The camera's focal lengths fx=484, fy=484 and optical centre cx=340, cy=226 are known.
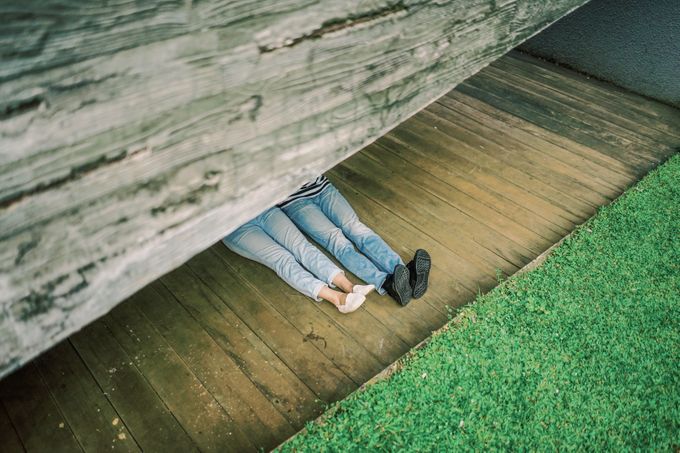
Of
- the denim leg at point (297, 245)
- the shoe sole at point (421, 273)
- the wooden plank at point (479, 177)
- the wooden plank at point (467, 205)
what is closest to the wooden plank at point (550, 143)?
the wooden plank at point (479, 177)

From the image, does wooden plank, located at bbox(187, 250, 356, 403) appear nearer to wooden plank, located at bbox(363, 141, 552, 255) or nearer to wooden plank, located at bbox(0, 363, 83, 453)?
wooden plank, located at bbox(0, 363, 83, 453)

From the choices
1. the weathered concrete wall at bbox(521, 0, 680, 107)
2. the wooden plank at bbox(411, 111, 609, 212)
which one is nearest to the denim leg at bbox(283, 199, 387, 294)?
the wooden plank at bbox(411, 111, 609, 212)

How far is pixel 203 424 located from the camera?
2.23m

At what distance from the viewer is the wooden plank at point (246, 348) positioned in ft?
7.59

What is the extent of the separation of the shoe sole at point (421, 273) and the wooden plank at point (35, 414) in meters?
1.84

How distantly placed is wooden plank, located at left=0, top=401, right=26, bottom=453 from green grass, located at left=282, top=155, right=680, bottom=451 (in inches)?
47.5

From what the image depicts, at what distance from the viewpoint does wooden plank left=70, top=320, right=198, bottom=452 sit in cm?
218

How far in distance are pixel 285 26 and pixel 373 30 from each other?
19cm

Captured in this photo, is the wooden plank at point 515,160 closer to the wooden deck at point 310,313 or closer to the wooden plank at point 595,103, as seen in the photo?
the wooden deck at point 310,313

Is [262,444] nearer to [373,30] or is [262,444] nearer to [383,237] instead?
[383,237]

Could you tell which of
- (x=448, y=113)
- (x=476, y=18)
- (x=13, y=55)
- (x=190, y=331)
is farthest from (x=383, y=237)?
(x=13, y=55)

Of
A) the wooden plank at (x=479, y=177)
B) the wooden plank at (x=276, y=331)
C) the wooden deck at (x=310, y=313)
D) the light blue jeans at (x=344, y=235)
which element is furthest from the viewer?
the wooden plank at (x=479, y=177)

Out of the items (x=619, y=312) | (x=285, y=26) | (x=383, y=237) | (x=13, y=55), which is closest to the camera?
(x=13, y=55)

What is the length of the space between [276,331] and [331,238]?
0.68 metres
